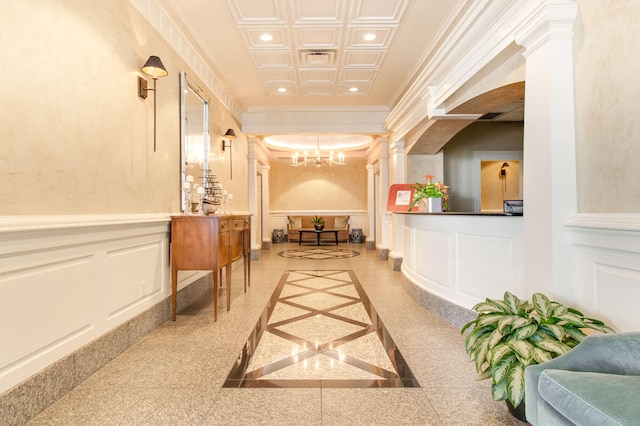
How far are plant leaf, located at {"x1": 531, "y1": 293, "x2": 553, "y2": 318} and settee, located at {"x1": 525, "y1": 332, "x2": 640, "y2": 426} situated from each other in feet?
1.31

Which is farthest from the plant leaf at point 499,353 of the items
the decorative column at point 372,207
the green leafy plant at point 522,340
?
the decorative column at point 372,207

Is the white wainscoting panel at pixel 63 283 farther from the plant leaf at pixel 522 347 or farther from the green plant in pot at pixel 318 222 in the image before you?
the green plant in pot at pixel 318 222

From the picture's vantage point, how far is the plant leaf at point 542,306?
5.67 feet

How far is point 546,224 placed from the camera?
2252mm

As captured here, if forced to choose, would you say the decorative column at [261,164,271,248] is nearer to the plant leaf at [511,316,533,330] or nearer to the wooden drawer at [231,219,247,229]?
the wooden drawer at [231,219,247,229]

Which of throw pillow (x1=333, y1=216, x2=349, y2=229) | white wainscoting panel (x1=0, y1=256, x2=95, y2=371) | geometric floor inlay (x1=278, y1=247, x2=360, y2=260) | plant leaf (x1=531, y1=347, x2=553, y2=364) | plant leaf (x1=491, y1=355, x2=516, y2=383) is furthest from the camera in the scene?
throw pillow (x1=333, y1=216, x2=349, y2=229)

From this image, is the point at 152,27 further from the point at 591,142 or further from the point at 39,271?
the point at 591,142

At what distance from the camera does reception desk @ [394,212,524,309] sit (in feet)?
9.21

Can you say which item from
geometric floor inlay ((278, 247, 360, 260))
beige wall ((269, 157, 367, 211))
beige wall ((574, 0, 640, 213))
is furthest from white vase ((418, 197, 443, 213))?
beige wall ((269, 157, 367, 211))

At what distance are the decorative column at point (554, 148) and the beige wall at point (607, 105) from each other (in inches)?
2.0

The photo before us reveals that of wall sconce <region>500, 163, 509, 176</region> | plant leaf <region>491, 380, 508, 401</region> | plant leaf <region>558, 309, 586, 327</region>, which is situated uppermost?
wall sconce <region>500, 163, 509, 176</region>

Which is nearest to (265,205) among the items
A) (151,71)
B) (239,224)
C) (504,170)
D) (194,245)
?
(239,224)

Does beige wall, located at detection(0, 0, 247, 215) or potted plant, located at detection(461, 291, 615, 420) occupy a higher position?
beige wall, located at detection(0, 0, 247, 215)

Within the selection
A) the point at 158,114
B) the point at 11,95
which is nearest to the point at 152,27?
the point at 158,114
